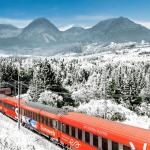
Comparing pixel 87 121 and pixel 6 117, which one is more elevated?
pixel 87 121

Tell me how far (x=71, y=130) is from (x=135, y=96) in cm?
5597

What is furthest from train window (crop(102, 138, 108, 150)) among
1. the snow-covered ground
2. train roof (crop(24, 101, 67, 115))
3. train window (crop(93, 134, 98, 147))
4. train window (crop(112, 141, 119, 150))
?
train roof (crop(24, 101, 67, 115))

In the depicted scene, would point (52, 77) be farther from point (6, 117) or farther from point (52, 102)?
point (6, 117)

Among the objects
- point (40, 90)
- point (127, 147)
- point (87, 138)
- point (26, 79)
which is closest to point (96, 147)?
point (87, 138)

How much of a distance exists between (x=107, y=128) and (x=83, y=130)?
3102mm

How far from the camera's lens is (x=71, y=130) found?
27.0 metres

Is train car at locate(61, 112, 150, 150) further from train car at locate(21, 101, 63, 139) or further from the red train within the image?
train car at locate(21, 101, 63, 139)

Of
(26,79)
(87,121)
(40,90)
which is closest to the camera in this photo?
(87,121)

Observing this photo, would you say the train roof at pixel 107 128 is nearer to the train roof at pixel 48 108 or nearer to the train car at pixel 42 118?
the train roof at pixel 48 108

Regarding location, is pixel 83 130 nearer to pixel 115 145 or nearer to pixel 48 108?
pixel 115 145

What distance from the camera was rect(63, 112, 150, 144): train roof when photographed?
19938mm

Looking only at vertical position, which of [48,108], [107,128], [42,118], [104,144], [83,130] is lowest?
[42,118]

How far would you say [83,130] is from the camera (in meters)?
25.0

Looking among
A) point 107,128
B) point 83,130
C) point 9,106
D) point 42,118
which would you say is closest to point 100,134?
point 107,128
